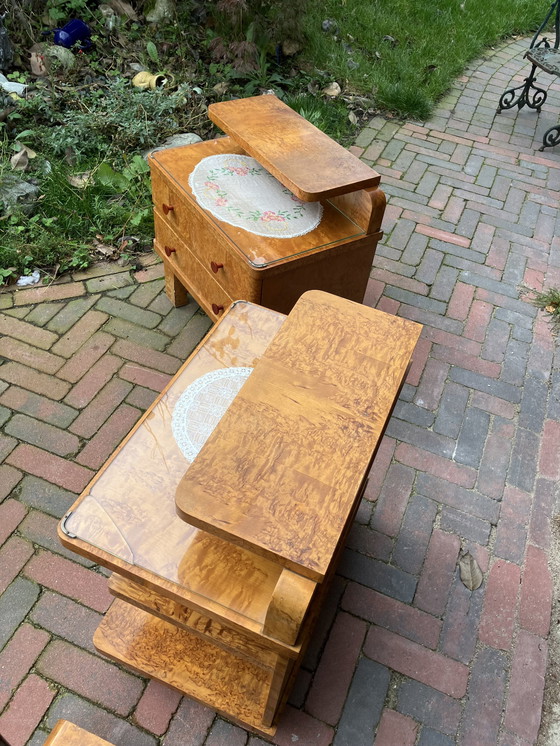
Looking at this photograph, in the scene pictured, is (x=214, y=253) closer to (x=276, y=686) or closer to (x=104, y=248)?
(x=104, y=248)

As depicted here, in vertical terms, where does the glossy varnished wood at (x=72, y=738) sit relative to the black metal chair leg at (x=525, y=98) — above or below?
below

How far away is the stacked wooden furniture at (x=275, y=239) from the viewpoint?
7.70 feet

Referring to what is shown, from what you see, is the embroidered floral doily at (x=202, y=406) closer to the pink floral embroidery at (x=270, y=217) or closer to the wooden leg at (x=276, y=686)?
the wooden leg at (x=276, y=686)

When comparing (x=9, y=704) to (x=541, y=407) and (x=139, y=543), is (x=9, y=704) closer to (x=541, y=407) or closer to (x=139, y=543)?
(x=139, y=543)

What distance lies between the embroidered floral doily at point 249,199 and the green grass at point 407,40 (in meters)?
3.03

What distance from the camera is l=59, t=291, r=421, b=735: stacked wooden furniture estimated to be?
4.14ft

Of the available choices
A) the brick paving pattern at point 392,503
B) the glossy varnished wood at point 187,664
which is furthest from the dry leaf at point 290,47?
the glossy varnished wood at point 187,664

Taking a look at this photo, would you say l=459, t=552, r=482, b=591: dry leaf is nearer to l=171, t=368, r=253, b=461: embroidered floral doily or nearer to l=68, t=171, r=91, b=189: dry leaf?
l=171, t=368, r=253, b=461: embroidered floral doily

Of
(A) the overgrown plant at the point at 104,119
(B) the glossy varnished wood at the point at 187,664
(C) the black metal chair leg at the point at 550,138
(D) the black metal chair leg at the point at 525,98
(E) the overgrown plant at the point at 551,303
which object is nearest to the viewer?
(B) the glossy varnished wood at the point at 187,664

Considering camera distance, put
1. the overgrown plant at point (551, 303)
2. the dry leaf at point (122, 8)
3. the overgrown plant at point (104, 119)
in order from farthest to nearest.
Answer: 1. the dry leaf at point (122, 8)
2. the overgrown plant at point (104, 119)
3. the overgrown plant at point (551, 303)

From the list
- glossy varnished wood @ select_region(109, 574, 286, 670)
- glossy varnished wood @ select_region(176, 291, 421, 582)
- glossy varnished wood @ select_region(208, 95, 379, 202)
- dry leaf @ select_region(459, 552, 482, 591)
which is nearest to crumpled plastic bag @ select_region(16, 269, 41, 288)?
glossy varnished wood @ select_region(208, 95, 379, 202)

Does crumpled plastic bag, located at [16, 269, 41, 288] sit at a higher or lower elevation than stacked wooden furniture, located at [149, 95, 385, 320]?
lower

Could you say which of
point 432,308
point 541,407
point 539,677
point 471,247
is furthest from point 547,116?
point 539,677

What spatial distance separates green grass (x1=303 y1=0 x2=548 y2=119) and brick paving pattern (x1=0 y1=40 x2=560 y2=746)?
70.0 inches
